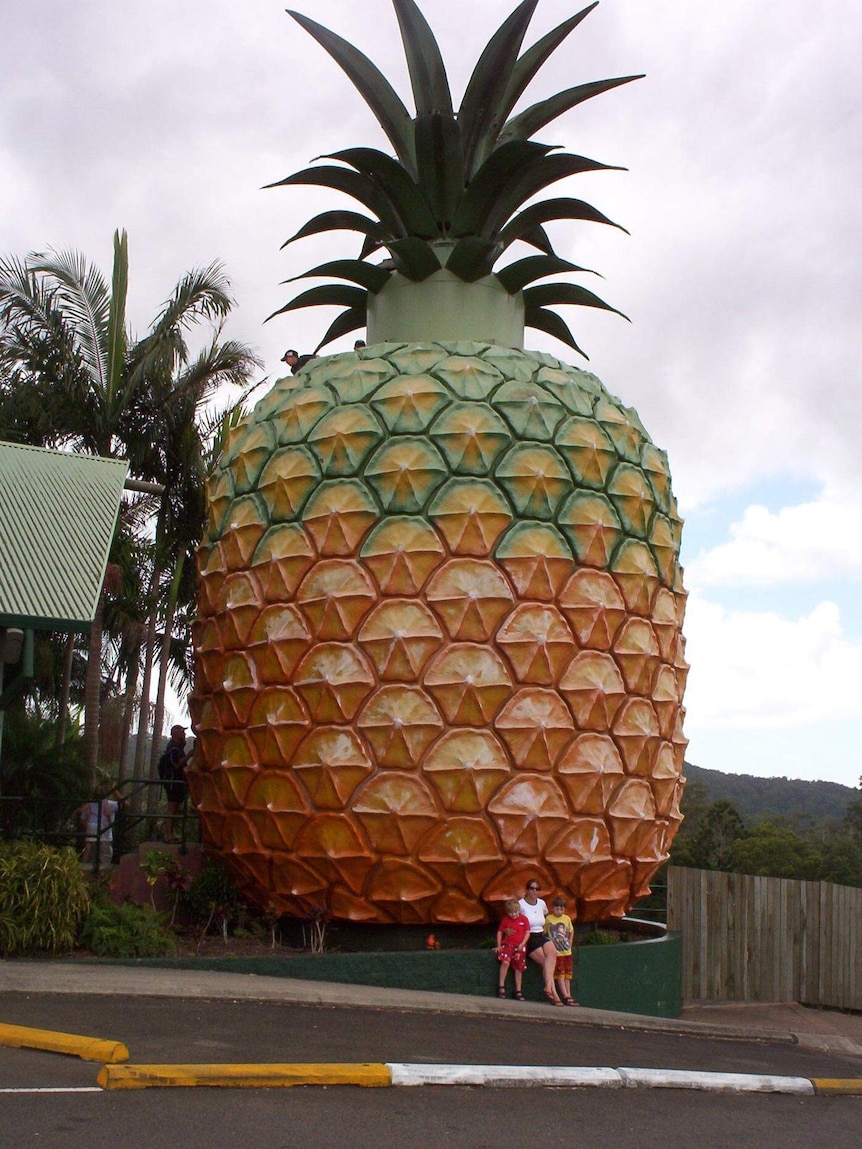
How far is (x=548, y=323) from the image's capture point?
1628cm

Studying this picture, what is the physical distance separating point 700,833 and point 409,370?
45.5 m

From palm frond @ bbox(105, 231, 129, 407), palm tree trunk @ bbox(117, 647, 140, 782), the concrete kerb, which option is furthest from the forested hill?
the concrete kerb

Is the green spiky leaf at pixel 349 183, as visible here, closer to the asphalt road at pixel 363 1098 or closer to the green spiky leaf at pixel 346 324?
the green spiky leaf at pixel 346 324

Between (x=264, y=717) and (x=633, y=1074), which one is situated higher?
(x=264, y=717)

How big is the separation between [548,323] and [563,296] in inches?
27.9

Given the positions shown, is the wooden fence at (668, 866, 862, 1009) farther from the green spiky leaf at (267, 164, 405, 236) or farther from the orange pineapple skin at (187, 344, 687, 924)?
the green spiky leaf at (267, 164, 405, 236)

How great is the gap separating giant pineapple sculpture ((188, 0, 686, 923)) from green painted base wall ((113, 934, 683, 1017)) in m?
0.54

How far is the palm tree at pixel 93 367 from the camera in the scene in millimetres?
20797

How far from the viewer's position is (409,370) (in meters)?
14.1

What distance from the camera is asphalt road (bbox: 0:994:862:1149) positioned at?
609 cm

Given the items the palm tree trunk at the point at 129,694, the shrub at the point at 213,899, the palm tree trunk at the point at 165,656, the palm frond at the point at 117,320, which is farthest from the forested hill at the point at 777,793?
the shrub at the point at 213,899

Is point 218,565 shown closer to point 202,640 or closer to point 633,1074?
point 202,640

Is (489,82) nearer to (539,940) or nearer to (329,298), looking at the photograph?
(329,298)

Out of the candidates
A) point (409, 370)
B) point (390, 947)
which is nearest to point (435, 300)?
point (409, 370)
